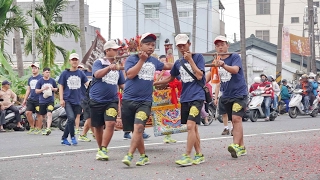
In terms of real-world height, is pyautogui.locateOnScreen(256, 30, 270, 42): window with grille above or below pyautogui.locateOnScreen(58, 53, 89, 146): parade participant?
above

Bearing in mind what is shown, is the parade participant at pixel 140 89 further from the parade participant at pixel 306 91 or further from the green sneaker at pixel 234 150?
the parade participant at pixel 306 91

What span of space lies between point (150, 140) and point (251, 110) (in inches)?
360

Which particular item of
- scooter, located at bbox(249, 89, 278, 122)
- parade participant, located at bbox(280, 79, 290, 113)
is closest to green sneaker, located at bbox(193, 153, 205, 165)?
scooter, located at bbox(249, 89, 278, 122)

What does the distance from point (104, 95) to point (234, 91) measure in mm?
2058

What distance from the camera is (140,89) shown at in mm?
9883

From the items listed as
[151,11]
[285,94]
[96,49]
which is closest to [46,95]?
[96,49]

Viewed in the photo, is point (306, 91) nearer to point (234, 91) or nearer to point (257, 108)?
point (257, 108)

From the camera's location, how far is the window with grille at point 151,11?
205 feet

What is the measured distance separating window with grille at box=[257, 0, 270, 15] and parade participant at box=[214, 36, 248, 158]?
62.1 meters

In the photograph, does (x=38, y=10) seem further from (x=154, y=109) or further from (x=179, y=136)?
(x=154, y=109)

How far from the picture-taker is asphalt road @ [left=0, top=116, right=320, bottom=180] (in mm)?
8812

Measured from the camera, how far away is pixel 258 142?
1321 centimetres

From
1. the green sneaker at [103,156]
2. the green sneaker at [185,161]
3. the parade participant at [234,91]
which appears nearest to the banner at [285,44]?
the parade participant at [234,91]

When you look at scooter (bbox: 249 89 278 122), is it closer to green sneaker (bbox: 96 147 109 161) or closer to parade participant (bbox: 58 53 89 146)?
parade participant (bbox: 58 53 89 146)
